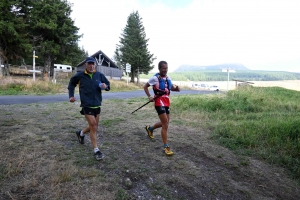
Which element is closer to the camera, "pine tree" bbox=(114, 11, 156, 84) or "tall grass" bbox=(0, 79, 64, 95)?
"tall grass" bbox=(0, 79, 64, 95)

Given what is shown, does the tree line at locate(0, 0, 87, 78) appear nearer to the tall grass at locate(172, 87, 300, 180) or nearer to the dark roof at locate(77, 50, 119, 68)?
the dark roof at locate(77, 50, 119, 68)

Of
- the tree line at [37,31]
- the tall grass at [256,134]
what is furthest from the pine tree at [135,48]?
the tall grass at [256,134]

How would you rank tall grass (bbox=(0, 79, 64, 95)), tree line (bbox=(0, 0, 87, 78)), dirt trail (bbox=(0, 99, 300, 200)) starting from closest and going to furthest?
dirt trail (bbox=(0, 99, 300, 200)) < tall grass (bbox=(0, 79, 64, 95)) < tree line (bbox=(0, 0, 87, 78))

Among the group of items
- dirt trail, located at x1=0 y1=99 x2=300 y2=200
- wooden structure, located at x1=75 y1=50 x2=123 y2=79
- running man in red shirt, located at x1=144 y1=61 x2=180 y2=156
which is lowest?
dirt trail, located at x1=0 y1=99 x2=300 y2=200

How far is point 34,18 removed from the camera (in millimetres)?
22000

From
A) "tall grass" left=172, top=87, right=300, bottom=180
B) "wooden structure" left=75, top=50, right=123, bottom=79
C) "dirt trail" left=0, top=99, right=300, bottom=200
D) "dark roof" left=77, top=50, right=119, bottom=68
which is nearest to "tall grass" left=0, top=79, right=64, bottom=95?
"dirt trail" left=0, top=99, right=300, bottom=200

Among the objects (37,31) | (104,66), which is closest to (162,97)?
(37,31)

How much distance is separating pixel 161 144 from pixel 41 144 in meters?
2.55

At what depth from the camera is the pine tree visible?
34969 millimetres

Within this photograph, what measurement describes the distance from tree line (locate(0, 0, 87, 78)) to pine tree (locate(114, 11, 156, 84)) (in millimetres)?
10223

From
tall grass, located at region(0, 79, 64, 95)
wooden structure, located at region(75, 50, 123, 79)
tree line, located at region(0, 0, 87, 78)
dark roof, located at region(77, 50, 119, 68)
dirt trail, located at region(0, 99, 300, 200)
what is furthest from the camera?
dark roof, located at region(77, 50, 119, 68)

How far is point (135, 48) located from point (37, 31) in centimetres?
1577

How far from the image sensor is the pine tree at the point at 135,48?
35.0 m

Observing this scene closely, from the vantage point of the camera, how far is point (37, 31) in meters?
23.7
